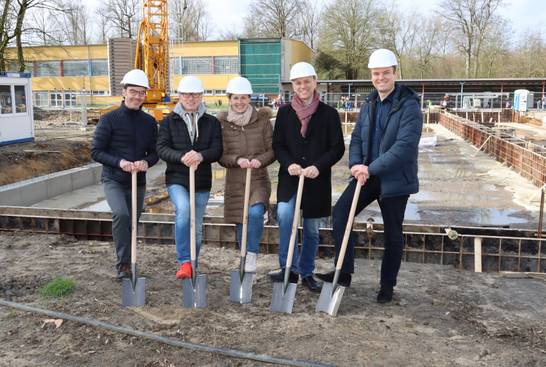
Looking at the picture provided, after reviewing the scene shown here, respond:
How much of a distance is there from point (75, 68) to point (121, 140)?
48.1 metres

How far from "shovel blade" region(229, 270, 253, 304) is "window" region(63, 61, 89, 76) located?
157 ft

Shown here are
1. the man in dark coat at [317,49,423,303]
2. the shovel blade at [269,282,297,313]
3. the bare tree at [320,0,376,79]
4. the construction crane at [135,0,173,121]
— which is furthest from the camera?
the bare tree at [320,0,376,79]

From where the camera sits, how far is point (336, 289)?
13.6 ft

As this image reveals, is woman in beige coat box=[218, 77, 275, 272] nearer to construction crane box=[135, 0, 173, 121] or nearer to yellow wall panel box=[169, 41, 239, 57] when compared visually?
construction crane box=[135, 0, 173, 121]

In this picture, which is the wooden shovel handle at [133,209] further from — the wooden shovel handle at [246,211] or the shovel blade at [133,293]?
the wooden shovel handle at [246,211]

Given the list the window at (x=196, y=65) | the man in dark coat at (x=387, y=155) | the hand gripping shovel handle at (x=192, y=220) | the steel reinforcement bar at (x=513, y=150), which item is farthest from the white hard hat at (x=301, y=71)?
the window at (x=196, y=65)

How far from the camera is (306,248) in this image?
15.3 feet

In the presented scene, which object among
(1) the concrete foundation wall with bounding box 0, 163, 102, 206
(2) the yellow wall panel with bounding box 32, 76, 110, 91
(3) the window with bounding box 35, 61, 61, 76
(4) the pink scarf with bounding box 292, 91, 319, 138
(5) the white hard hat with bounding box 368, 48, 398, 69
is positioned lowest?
(1) the concrete foundation wall with bounding box 0, 163, 102, 206

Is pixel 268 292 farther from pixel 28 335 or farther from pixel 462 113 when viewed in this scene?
pixel 462 113

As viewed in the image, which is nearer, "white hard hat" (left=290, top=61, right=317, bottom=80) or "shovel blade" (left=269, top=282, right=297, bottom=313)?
"shovel blade" (left=269, top=282, right=297, bottom=313)

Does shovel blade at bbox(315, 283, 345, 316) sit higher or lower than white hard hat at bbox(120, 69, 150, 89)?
lower

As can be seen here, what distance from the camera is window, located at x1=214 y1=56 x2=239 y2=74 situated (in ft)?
156

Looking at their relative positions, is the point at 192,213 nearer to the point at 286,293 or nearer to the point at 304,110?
the point at 286,293

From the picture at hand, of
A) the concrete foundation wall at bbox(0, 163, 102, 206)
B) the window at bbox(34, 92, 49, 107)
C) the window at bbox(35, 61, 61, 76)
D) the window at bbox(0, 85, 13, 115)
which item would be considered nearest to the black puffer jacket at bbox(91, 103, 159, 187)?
the concrete foundation wall at bbox(0, 163, 102, 206)
